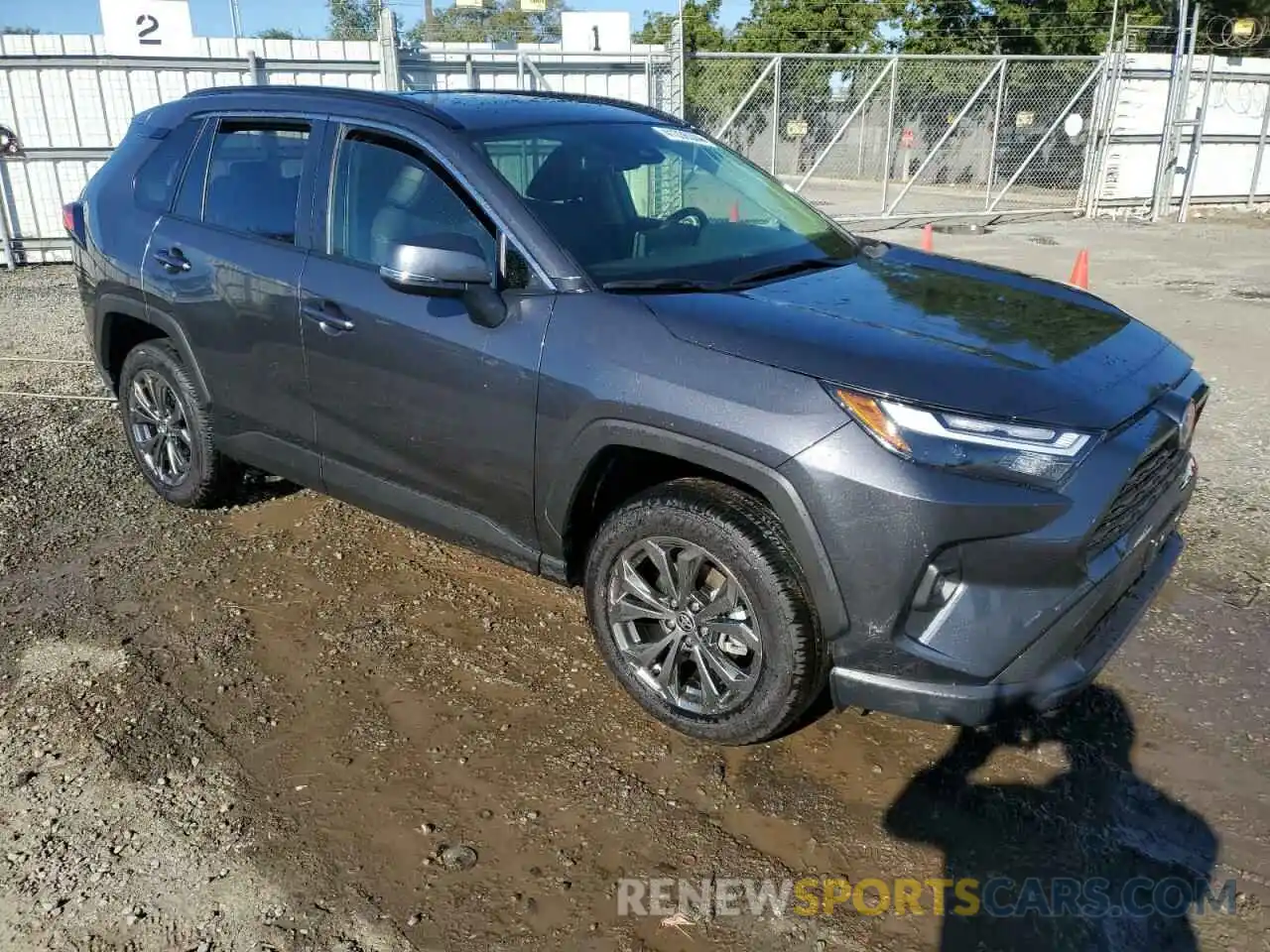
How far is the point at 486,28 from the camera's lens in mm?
30688

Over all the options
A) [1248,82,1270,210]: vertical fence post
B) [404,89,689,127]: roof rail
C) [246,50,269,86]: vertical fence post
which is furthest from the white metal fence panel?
[404,89,689,127]: roof rail

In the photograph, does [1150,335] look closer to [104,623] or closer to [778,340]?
[778,340]

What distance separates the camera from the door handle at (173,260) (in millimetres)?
4176

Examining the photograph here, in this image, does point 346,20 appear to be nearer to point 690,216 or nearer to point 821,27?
point 821,27

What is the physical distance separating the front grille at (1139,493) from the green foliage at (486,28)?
11237 millimetres

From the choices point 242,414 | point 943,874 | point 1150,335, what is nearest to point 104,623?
point 242,414

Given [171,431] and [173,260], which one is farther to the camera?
[171,431]

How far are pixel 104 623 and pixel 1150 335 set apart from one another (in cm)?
391

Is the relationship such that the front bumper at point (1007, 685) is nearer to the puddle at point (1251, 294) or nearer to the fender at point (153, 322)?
the fender at point (153, 322)

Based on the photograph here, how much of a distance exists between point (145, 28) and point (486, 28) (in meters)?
21.1

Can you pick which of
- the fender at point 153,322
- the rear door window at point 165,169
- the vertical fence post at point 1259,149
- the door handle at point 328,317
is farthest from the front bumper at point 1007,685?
the vertical fence post at point 1259,149

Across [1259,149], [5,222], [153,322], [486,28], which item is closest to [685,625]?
[153,322]

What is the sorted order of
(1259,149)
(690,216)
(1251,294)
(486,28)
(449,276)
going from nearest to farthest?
(449,276)
(690,216)
(1251,294)
(1259,149)
(486,28)

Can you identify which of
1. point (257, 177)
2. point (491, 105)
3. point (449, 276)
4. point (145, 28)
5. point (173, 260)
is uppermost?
point (145, 28)
